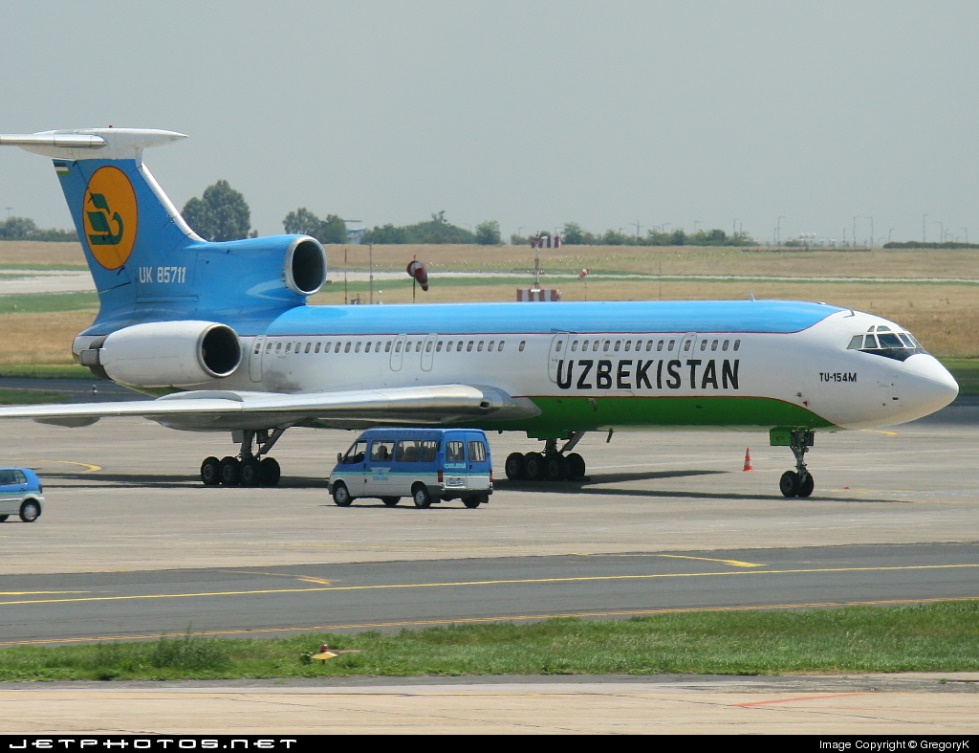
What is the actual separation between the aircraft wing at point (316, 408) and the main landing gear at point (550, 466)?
5.46 feet

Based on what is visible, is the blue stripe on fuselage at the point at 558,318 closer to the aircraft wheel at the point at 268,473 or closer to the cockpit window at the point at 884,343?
the cockpit window at the point at 884,343

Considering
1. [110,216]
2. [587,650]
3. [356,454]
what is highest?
[110,216]

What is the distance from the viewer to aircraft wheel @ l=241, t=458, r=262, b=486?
47312mm

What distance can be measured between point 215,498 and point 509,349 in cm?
900

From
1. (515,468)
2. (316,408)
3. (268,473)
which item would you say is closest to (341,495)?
(316,408)

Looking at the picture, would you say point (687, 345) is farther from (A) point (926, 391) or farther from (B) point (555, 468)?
(A) point (926, 391)

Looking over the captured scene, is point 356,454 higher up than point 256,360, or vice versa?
point 256,360

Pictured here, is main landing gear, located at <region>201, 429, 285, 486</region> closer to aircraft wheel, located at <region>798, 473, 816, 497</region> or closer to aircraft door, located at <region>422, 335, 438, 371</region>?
aircraft door, located at <region>422, 335, 438, 371</region>

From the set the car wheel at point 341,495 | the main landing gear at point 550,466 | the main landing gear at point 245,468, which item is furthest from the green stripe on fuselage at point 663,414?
the car wheel at point 341,495

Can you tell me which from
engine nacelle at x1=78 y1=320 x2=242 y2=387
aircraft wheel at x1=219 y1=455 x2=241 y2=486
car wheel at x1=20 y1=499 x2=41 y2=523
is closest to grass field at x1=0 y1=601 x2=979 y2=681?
car wheel at x1=20 y1=499 x2=41 y2=523

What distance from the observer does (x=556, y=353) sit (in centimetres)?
4597

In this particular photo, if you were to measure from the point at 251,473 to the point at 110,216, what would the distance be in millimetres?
10807

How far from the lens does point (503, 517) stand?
37.3 meters

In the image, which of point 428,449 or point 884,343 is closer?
point 428,449
